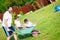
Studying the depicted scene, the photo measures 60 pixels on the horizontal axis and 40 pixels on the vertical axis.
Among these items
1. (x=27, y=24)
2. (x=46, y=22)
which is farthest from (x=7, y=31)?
(x=46, y=22)

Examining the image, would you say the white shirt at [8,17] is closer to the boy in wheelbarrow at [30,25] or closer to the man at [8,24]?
the man at [8,24]

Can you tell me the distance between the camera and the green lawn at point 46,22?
535cm

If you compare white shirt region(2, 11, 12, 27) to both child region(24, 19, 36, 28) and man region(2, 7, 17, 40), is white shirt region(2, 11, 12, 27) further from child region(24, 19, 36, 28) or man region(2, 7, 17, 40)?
child region(24, 19, 36, 28)

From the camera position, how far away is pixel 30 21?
5516mm

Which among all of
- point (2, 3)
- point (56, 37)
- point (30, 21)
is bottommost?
point (56, 37)

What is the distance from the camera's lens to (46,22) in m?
5.48

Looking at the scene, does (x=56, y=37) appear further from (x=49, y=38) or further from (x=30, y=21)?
(x=30, y=21)

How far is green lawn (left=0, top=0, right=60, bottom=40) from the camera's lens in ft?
17.5

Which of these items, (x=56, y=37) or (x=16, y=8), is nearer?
(x=56, y=37)

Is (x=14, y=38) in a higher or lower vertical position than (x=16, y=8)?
lower

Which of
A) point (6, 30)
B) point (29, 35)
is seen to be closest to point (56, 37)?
point (29, 35)

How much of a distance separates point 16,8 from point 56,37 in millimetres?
922

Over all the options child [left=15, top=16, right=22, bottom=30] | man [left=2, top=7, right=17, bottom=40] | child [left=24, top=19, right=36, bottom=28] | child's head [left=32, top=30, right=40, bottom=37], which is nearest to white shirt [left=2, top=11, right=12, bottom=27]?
man [left=2, top=7, right=17, bottom=40]

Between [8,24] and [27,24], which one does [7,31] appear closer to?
[8,24]
